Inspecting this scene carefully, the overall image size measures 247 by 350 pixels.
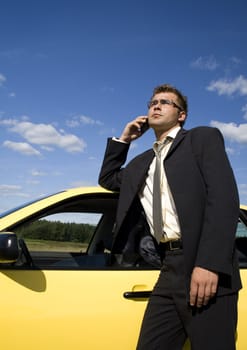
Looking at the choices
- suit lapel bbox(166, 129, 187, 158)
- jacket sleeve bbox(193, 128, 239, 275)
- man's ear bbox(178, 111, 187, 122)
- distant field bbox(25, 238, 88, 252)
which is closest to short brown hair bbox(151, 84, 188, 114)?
man's ear bbox(178, 111, 187, 122)

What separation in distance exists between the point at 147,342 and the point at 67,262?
2.59ft

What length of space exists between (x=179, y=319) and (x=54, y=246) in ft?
3.83

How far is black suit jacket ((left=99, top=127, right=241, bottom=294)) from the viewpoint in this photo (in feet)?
6.30

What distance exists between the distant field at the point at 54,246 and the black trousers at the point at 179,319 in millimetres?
884

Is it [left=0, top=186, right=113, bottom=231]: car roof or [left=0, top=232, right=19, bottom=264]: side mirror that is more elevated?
[left=0, top=186, right=113, bottom=231]: car roof

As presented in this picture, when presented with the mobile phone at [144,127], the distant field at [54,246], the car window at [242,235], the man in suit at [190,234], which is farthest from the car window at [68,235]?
the car window at [242,235]

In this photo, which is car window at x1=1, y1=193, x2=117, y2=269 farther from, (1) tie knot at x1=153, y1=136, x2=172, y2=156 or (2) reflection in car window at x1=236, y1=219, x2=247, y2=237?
(2) reflection in car window at x1=236, y1=219, x2=247, y2=237

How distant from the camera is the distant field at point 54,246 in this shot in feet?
8.70

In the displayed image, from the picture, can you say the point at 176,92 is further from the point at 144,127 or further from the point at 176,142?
the point at 176,142

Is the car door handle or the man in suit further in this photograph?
the car door handle

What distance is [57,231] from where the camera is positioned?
2.86m

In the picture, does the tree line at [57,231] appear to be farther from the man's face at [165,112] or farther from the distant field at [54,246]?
the man's face at [165,112]

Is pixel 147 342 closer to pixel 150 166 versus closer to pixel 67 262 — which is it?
pixel 67 262

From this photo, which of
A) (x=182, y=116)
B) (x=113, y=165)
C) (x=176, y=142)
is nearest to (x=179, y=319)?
(x=176, y=142)
